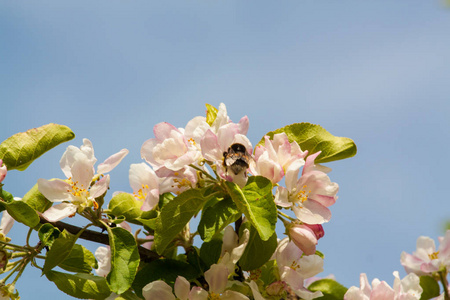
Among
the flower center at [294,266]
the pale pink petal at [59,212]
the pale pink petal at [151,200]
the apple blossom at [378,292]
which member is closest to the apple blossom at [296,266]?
the flower center at [294,266]

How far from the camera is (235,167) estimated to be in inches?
58.1

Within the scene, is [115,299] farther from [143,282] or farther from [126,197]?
[126,197]

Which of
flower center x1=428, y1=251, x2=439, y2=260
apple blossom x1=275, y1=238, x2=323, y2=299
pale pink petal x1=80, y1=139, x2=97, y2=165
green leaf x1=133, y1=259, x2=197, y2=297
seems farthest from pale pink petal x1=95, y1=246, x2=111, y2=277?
flower center x1=428, y1=251, x2=439, y2=260

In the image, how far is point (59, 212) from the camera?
5.21 ft

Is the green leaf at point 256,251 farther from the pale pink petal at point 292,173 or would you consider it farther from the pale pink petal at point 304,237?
the pale pink petal at point 292,173

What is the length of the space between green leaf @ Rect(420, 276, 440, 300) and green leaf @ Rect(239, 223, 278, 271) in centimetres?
94

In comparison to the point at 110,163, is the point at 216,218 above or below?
below

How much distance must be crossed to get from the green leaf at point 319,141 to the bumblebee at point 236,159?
0.64 ft

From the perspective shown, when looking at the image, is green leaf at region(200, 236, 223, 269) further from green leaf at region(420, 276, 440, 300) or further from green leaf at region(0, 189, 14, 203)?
green leaf at region(420, 276, 440, 300)

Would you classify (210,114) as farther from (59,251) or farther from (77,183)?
(59,251)

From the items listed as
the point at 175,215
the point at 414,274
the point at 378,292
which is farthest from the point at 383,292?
the point at 175,215

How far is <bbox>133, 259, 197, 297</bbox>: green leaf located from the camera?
1.63 m

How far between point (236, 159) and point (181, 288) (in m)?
0.45

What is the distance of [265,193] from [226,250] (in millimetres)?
316
